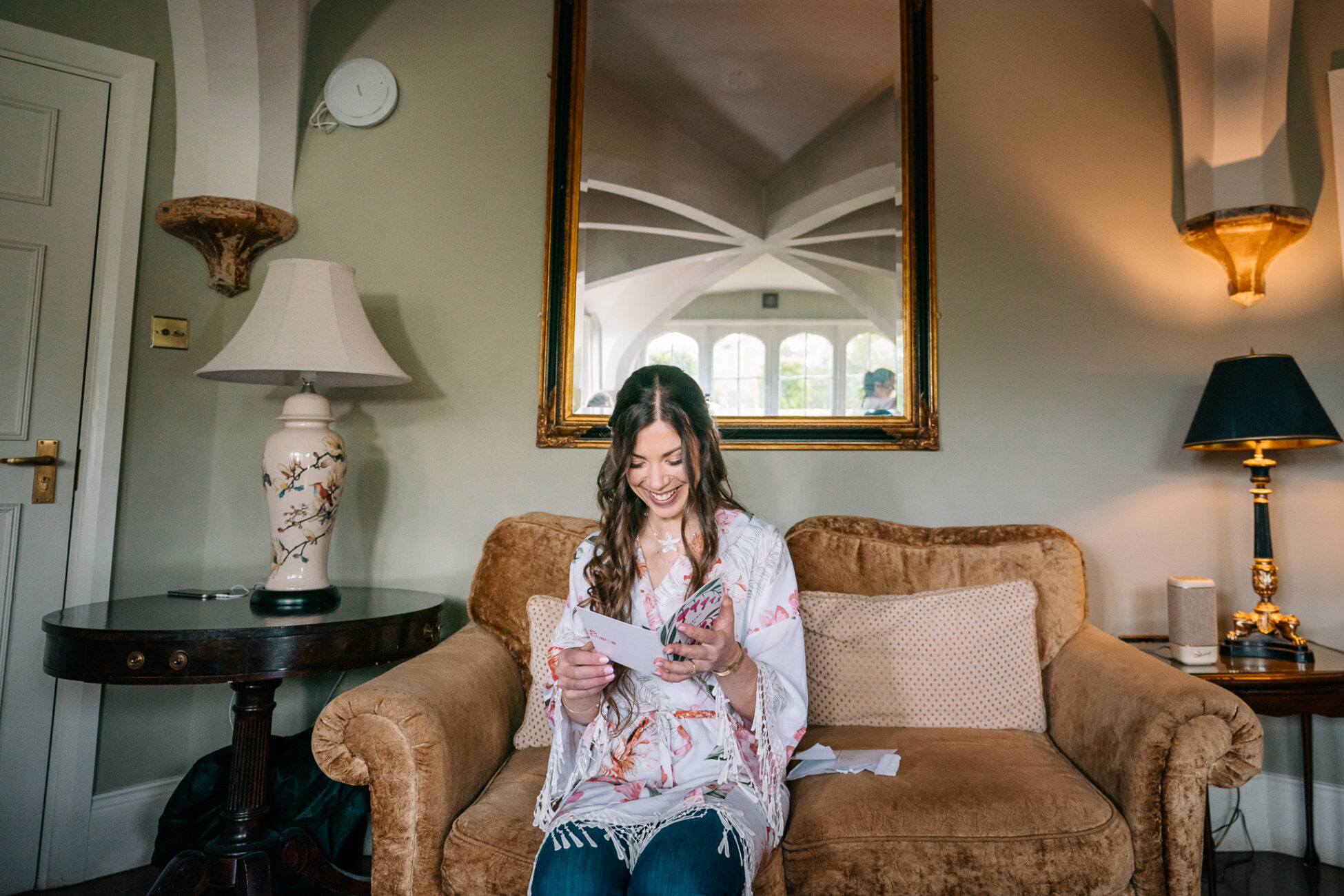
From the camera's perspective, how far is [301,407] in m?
2.13

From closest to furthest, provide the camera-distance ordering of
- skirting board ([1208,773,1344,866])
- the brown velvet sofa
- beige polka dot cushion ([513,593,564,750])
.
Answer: the brown velvet sofa, beige polka dot cushion ([513,593,564,750]), skirting board ([1208,773,1344,866])

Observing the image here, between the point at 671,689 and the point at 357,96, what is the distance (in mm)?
2272

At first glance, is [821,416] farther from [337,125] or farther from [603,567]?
[337,125]

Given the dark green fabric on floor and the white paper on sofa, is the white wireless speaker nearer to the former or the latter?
the white paper on sofa

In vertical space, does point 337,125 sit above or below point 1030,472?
above

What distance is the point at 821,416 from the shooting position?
2578 millimetres

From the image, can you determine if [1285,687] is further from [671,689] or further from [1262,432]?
[671,689]

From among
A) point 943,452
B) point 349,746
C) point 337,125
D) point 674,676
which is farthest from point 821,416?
point 337,125

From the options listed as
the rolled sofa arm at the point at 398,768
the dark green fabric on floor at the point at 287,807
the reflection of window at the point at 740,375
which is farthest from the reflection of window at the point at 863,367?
the dark green fabric on floor at the point at 287,807

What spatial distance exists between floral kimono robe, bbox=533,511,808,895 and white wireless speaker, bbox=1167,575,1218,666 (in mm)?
1233

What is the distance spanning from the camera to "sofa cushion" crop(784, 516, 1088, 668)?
2180 millimetres

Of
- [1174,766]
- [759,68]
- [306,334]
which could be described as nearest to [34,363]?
[306,334]

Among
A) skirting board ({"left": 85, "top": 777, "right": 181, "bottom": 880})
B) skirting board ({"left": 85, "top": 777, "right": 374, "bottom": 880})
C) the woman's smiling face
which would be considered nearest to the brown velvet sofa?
the woman's smiling face

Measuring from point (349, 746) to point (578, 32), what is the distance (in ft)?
7.57
